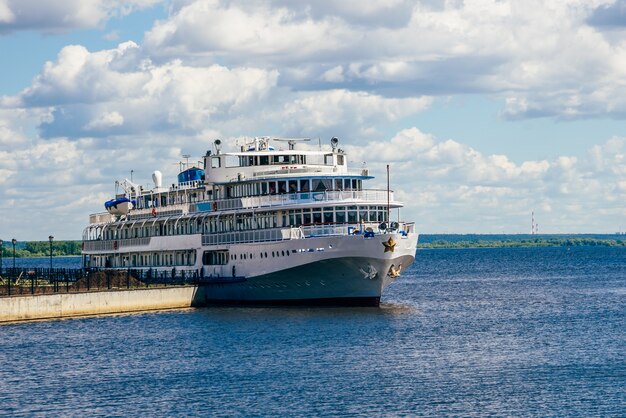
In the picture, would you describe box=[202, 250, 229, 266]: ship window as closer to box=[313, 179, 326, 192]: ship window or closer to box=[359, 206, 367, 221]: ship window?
box=[313, 179, 326, 192]: ship window

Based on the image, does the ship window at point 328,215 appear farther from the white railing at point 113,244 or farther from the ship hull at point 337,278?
the white railing at point 113,244

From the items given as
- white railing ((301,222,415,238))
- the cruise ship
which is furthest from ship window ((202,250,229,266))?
white railing ((301,222,415,238))

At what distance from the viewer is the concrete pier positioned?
74.1 metres

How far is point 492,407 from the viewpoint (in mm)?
46344

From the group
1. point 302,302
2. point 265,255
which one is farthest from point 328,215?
point 302,302

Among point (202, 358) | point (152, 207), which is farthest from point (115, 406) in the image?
point (152, 207)

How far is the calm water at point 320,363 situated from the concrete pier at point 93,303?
0.76 m

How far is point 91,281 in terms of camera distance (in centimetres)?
8688

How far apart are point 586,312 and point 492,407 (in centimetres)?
4231

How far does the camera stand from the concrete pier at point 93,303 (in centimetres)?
7406

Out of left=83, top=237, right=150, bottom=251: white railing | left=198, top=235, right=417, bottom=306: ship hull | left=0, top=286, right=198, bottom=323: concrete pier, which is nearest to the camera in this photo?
left=0, top=286, right=198, bottom=323: concrete pier

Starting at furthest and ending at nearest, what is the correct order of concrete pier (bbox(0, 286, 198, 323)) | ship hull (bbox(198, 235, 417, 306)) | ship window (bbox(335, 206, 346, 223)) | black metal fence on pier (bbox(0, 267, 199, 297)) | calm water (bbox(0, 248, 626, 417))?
ship window (bbox(335, 206, 346, 223)) → black metal fence on pier (bbox(0, 267, 199, 297)) → ship hull (bbox(198, 235, 417, 306)) → concrete pier (bbox(0, 286, 198, 323)) → calm water (bbox(0, 248, 626, 417))

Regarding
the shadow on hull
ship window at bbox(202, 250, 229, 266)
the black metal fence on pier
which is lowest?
the shadow on hull

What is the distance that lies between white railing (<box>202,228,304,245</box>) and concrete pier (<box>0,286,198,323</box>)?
4.48 meters
